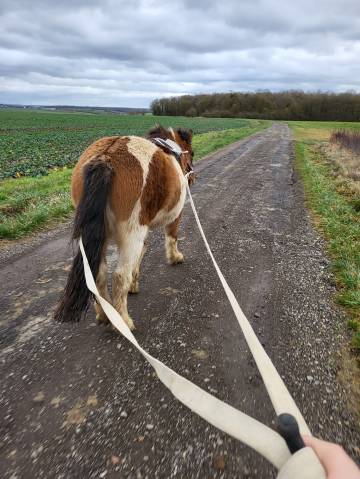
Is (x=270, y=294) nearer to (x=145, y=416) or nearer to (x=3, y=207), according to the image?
(x=145, y=416)

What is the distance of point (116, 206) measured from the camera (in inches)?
116

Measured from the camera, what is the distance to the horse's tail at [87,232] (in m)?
2.73

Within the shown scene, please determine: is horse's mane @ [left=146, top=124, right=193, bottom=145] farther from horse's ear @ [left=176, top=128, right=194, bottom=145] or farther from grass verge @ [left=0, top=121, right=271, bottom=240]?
grass verge @ [left=0, top=121, right=271, bottom=240]

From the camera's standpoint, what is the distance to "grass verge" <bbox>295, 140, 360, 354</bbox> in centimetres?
405

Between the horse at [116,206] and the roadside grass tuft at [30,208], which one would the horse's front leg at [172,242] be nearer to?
the horse at [116,206]

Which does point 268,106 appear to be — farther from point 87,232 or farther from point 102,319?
point 87,232

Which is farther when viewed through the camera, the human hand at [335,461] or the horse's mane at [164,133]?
the horse's mane at [164,133]

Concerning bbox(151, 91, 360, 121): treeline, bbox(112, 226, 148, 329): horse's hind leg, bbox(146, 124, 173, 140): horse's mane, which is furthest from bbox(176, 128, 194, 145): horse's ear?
bbox(151, 91, 360, 121): treeline

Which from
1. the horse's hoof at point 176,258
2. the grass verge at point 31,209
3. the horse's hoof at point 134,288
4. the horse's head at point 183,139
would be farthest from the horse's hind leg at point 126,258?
the grass verge at point 31,209

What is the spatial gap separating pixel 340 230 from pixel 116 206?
17.3 feet

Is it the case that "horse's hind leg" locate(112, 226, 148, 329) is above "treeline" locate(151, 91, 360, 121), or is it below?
above

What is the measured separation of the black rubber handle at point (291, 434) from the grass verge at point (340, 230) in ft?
9.20

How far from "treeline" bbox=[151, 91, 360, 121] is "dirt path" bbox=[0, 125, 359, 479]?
93.9m

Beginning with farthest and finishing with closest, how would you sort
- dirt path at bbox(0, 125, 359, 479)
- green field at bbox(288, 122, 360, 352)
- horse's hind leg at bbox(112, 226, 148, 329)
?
green field at bbox(288, 122, 360, 352)
horse's hind leg at bbox(112, 226, 148, 329)
dirt path at bbox(0, 125, 359, 479)
